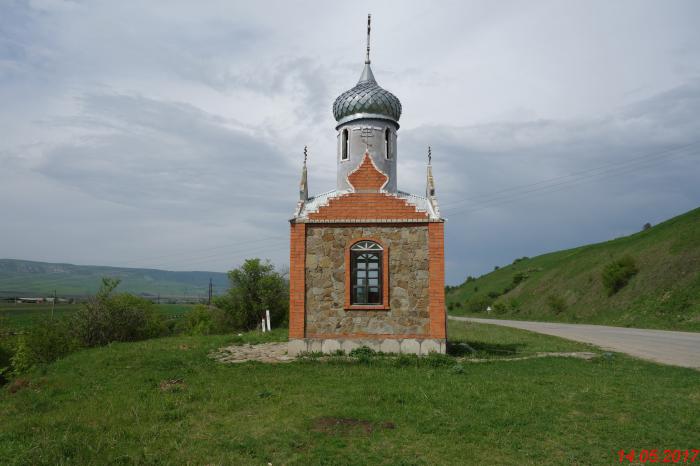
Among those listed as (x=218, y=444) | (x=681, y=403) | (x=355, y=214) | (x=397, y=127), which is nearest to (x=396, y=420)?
(x=218, y=444)

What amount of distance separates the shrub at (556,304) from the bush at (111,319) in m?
32.9

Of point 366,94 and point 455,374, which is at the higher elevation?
point 366,94

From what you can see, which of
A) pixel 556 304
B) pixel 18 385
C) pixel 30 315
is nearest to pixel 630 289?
pixel 556 304

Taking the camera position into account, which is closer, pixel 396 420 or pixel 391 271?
pixel 396 420

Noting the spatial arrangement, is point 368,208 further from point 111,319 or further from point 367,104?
point 111,319

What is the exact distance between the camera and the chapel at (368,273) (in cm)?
1515

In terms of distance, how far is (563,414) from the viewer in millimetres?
8773

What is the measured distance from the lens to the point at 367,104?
17078mm

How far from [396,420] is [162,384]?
20.0 feet

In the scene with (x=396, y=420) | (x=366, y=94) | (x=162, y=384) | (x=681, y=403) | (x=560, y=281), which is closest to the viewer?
(x=396, y=420)

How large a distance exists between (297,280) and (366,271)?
210cm

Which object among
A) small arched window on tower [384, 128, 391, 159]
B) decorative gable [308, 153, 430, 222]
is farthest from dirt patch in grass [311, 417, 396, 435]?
small arched window on tower [384, 128, 391, 159]

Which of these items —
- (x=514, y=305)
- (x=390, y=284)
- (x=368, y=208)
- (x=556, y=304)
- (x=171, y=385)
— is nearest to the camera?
(x=171, y=385)

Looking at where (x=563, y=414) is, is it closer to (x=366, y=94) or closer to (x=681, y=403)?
(x=681, y=403)
